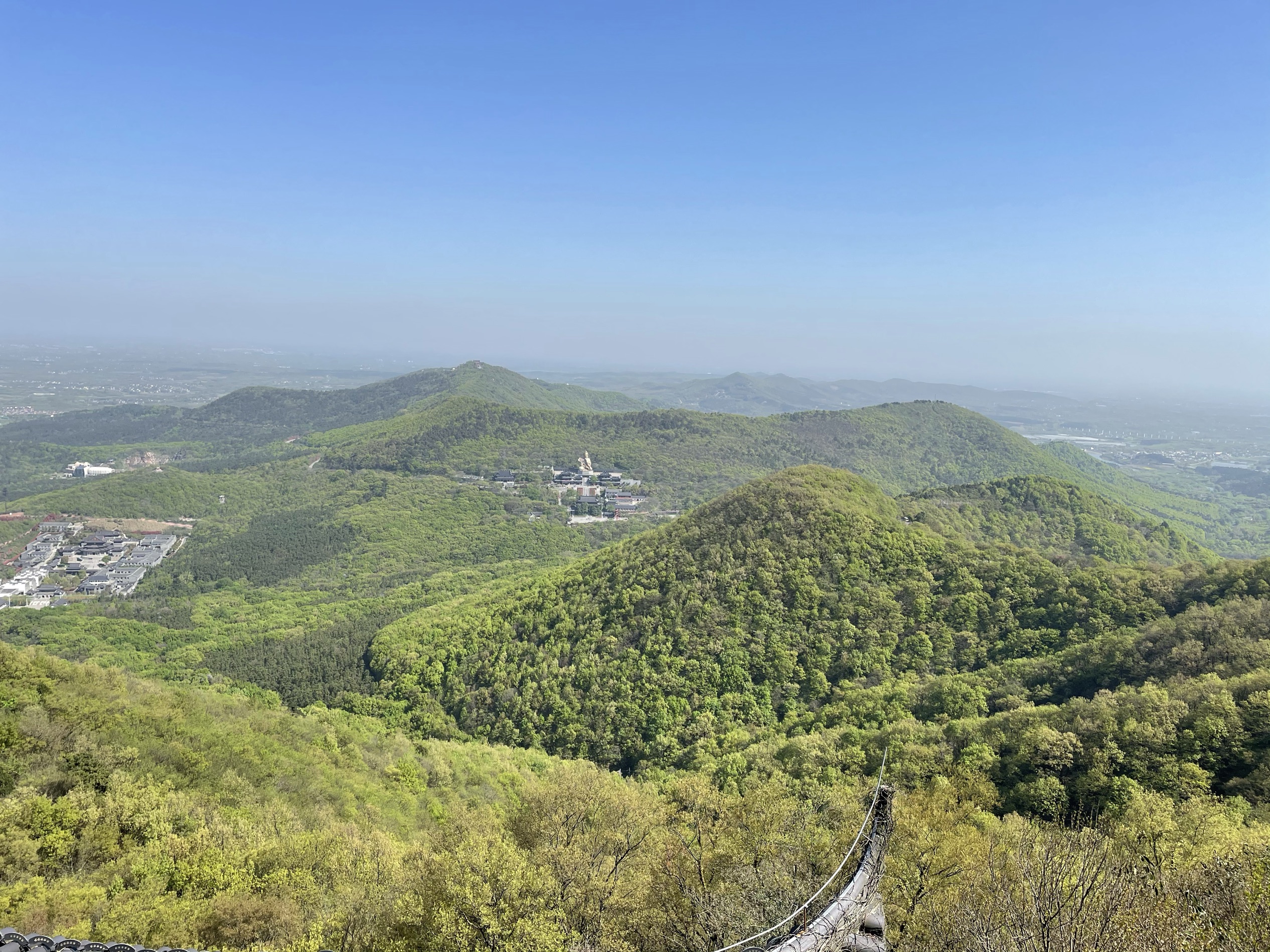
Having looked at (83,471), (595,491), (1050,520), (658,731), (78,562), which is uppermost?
(1050,520)

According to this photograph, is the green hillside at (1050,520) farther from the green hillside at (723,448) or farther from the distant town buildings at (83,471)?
the distant town buildings at (83,471)

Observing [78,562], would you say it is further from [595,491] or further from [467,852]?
[467,852]

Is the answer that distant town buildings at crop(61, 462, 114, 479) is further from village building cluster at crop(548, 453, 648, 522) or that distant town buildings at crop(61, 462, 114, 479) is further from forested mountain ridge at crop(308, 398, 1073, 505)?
village building cluster at crop(548, 453, 648, 522)

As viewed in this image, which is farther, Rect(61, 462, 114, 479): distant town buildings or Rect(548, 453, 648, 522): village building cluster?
Rect(61, 462, 114, 479): distant town buildings

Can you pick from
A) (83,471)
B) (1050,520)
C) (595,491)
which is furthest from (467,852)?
(83,471)

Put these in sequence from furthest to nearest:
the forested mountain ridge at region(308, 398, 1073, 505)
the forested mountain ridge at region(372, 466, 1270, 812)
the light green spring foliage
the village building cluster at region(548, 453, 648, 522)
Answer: the forested mountain ridge at region(308, 398, 1073, 505)
the village building cluster at region(548, 453, 648, 522)
the forested mountain ridge at region(372, 466, 1270, 812)
the light green spring foliage

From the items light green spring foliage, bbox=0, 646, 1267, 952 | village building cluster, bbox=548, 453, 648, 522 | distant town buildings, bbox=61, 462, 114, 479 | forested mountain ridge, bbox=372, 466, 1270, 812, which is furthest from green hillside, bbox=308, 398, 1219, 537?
light green spring foliage, bbox=0, 646, 1267, 952
